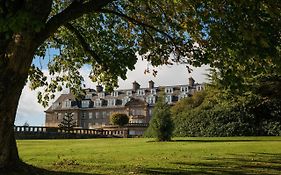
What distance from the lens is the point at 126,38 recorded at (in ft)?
58.7

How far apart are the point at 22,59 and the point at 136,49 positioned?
7.06 metres

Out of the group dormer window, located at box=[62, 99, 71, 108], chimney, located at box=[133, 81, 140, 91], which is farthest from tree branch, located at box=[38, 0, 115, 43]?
dormer window, located at box=[62, 99, 71, 108]

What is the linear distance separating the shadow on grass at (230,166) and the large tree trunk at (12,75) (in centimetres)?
456

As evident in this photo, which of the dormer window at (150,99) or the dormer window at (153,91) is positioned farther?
the dormer window at (153,91)

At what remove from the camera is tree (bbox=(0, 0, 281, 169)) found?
10953 millimetres

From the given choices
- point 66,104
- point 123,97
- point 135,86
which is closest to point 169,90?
point 135,86

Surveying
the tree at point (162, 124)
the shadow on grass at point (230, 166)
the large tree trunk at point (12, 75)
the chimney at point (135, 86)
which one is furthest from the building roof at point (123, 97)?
the large tree trunk at point (12, 75)

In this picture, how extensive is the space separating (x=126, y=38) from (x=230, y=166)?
253 inches

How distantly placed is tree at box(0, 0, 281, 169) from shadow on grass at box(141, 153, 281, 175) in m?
3.33

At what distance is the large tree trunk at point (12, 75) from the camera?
11008 millimetres

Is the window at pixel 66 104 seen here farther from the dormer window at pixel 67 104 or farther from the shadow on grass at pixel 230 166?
the shadow on grass at pixel 230 166

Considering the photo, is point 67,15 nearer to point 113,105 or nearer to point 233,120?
point 233,120

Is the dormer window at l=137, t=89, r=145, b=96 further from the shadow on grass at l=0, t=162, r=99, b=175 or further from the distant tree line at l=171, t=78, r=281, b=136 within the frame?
the shadow on grass at l=0, t=162, r=99, b=175

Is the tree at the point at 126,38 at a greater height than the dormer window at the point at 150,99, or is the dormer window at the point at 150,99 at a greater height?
the dormer window at the point at 150,99
